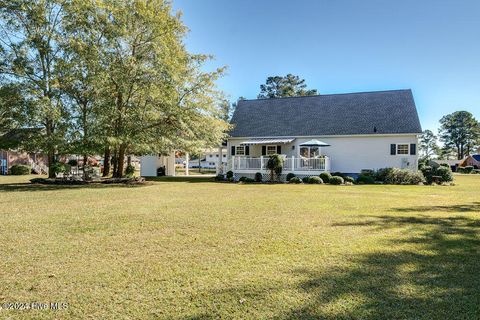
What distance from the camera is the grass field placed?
3.01m

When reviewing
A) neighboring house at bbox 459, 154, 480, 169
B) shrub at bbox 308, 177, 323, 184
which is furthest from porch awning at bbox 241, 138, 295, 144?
neighboring house at bbox 459, 154, 480, 169

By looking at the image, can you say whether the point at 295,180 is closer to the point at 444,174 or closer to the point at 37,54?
the point at 444,174

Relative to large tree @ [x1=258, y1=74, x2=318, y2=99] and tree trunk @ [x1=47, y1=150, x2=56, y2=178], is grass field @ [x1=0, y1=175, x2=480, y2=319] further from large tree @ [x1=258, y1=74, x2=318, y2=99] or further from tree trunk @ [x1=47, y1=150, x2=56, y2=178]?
large tree @ [x1=258, y1=74, x2=318, y2=99]

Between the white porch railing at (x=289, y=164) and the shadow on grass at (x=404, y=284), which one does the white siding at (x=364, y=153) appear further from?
the shadow on grass at (x=404, y=284)

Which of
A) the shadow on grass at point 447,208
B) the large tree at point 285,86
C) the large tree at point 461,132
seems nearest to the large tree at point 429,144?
the large tree at point 461,132

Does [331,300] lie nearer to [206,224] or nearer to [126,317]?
[126,317]

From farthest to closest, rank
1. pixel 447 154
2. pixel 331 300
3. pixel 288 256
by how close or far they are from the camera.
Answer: pixel 447 154, pixel 288 256, pixel 331 300

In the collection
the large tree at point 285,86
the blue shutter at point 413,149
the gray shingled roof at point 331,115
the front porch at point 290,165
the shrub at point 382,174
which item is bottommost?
the shrub at point 382,174

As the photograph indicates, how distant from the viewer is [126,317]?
9.29 ft

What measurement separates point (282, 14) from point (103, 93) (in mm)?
11473

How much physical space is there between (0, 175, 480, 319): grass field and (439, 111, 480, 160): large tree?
246ft

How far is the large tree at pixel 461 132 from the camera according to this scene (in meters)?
66.9

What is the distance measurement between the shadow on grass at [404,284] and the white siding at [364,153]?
16.2 meters

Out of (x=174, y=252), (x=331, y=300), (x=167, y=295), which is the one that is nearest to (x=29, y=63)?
(x=174, y=252)
